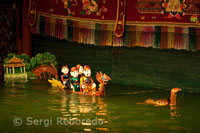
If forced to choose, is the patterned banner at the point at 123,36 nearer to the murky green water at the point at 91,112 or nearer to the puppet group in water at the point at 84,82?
the murky green water at the point at 91,112

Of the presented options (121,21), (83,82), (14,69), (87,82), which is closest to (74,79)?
(83,82)

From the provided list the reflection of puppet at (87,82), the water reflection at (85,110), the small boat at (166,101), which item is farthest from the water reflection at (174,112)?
the reflection of puppet at (87,82)

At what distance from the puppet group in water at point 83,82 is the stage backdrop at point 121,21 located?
174cm

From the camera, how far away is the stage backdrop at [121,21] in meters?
8.93

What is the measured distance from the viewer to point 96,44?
1029 cm

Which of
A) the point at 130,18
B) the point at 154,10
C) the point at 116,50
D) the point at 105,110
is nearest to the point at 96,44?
the point at 116,50

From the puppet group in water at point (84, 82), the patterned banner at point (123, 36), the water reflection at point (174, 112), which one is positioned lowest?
the water reflection at point (174, 112)

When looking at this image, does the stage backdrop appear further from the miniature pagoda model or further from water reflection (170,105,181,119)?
water reflection (170,105,181,119)

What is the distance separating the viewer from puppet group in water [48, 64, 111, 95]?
26.6ft

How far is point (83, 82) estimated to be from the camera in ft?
27.1

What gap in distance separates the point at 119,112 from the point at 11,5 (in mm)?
6203

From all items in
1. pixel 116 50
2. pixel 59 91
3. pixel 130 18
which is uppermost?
pixel 130 18

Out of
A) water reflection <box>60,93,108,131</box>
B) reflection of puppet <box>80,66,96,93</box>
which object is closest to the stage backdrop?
reflection of puppet <box>80,66,96,93</box>

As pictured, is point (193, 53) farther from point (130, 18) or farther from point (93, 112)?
point (93, 112)
